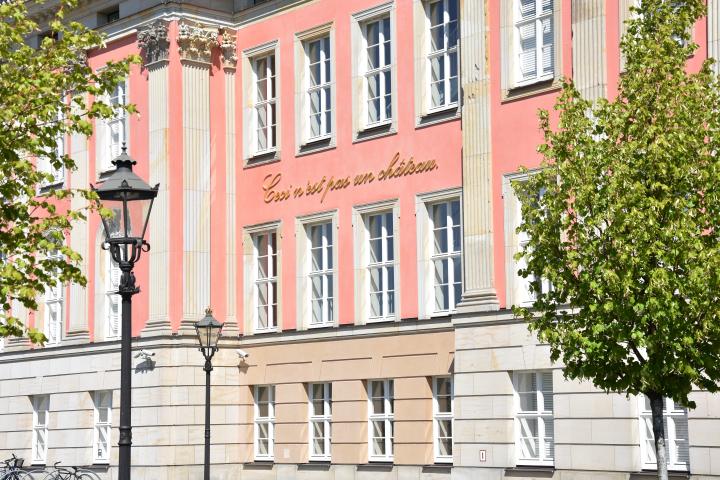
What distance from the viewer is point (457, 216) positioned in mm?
34094

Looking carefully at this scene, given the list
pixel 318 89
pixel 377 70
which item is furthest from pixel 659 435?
pixel 318 89

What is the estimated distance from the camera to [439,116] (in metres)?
34.4

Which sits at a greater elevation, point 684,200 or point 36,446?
point 684,200

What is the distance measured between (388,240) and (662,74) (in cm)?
1446

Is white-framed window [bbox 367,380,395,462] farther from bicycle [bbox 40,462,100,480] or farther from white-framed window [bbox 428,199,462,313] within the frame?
bicycle [bbox 40,462,100,480]

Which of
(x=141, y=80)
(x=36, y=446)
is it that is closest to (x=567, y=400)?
(x=141, y=80)

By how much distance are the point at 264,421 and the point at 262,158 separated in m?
6.39

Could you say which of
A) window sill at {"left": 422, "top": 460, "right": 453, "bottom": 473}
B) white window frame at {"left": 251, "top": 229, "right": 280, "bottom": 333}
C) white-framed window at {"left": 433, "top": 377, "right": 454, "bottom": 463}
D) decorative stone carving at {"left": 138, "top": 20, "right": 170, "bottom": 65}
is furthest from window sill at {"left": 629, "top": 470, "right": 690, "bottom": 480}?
decorative stone carving at {"left": 138, "top": 20, "right": 170, "bottom": 65}

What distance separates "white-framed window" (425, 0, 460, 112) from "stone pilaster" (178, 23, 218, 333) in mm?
6987

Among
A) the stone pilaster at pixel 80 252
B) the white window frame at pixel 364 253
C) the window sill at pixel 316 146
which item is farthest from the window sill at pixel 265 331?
the stone pilaster at pixel 80 252

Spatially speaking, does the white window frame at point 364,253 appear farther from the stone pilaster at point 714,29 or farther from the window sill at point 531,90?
the stone pilaster at point 714,29

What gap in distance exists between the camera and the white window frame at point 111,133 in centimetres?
4138

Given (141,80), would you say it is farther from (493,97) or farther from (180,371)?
(493,97)

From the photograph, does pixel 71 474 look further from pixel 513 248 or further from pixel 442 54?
pixel 442 54
